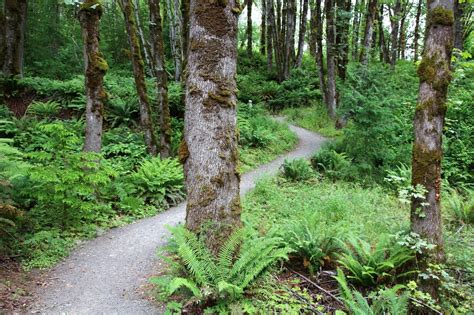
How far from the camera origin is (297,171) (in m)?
10.8

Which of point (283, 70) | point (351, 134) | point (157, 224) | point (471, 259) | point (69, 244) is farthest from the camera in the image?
point (283, 70)

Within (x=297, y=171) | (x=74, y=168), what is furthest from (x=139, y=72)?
(x=297, y=171)

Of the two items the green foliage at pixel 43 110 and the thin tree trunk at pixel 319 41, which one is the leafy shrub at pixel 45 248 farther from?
the thin tree trunk at pixel 319 41

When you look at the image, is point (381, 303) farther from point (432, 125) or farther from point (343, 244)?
point (432, 125)

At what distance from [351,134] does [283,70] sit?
14377 mm

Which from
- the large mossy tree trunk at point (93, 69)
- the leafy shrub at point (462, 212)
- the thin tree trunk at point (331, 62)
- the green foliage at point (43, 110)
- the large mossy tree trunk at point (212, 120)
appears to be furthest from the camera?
the thin tree trunk at point (331, 62)

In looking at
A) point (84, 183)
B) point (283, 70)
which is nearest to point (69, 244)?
point (84, 183)

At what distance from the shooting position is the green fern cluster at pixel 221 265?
13.8 ft

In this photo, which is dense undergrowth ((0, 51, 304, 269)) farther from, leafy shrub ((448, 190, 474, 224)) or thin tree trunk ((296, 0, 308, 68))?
thin tree trunk ((296, 0, 308, 68))

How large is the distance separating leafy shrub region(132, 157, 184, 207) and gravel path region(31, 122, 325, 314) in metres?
0.87

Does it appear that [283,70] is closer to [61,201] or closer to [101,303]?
[61,201]

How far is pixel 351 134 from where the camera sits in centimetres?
1209

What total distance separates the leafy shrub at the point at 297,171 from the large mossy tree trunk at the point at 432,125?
18.9ft

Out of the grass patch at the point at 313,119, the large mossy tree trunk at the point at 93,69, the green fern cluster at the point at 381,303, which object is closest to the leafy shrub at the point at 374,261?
the green fern cluster at the point at 381,303
